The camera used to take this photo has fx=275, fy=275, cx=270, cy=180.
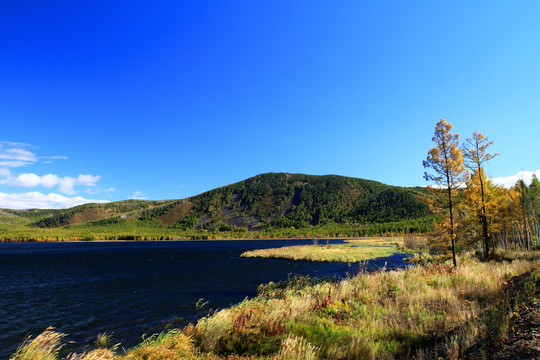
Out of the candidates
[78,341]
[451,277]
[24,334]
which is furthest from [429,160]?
[24,334]

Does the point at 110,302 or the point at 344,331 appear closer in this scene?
the point at 344,331

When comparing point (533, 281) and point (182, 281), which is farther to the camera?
point (182, 281)

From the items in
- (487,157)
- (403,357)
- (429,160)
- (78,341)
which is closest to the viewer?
(403,357)

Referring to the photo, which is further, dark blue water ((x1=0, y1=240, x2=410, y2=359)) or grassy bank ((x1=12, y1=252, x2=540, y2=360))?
dark blue water ((x1=0, y1=240, x2=410, y2=359))

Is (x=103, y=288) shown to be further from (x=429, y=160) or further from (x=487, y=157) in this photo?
(x=487, y=157)

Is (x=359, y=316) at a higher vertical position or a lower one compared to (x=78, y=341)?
higher

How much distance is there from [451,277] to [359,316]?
26.8 ft

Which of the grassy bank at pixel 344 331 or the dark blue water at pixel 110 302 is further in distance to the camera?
the dark blue water at pixel 110 302

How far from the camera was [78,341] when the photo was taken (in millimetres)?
12430

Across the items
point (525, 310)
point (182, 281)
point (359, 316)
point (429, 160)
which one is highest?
point (429, 160)

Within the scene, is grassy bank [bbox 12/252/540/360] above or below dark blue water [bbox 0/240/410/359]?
above

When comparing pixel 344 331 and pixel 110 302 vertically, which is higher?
pixel 344 331

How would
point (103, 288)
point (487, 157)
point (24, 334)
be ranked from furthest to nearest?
point (103, 288), point (487, 157), point (24, 334)

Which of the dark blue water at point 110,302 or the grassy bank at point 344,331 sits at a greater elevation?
the grassy bank at point 344,331
